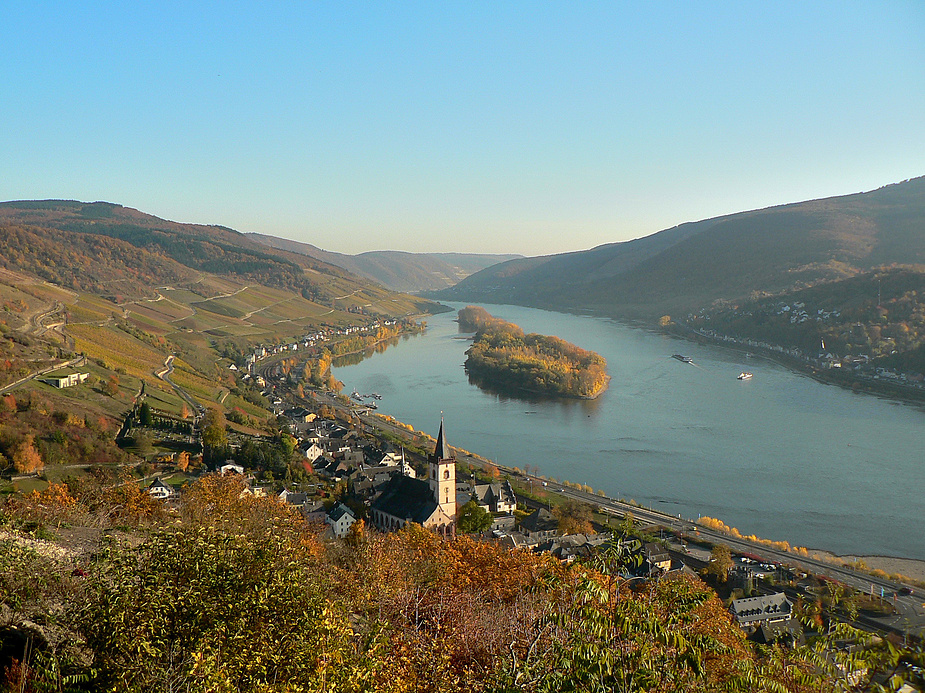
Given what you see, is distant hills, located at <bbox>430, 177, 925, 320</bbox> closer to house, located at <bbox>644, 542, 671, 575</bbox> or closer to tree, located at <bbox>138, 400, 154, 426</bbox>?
house, located at <bbox>644, 542, 671, 575</bbox>

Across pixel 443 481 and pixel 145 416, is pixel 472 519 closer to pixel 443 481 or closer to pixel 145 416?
pixel 443 481

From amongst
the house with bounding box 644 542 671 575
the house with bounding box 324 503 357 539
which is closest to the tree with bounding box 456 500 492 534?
the house with bounding box 324 503 357 539

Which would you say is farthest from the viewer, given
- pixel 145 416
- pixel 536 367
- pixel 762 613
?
pixel 536 367

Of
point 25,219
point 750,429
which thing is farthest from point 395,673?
point 25,219

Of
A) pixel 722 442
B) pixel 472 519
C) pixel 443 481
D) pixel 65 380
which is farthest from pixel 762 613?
pixel 65 380

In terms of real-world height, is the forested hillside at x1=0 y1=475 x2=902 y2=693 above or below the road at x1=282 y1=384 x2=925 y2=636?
above

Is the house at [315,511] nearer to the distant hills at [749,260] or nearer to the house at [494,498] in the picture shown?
the house at [494,498]
